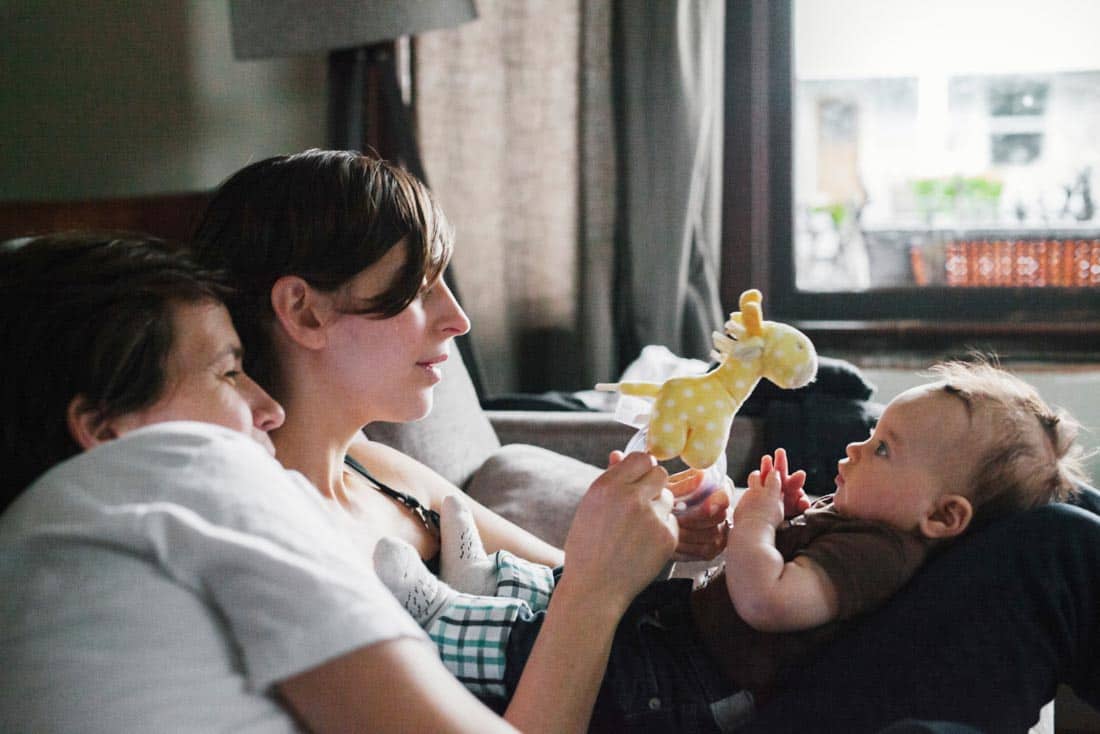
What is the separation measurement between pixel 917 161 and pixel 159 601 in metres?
3.10

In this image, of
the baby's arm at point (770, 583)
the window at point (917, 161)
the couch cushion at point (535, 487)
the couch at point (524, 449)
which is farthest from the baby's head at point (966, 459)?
the window at point (917, 161)

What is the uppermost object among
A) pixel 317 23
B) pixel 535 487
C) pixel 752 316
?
pixel 317 23

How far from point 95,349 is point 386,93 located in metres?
2.37

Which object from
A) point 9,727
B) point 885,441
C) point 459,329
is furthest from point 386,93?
point 9,727

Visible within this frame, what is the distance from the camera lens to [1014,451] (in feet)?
3.87

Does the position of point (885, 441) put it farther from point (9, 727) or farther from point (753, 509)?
point (9, 727)

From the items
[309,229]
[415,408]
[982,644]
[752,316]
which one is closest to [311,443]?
[415,408]

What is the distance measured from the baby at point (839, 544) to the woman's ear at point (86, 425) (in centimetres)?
39

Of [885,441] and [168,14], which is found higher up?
[168,14]

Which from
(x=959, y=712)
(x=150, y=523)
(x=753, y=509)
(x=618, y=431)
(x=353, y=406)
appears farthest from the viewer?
(x=618, y=431)

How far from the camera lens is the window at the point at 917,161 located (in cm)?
330

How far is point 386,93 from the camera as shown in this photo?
310 centimetres

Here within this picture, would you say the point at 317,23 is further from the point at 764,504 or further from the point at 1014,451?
the point at 1014,451

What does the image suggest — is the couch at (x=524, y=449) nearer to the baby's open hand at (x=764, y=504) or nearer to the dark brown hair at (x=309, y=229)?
the baby's open hand at (x=764, y=504)
